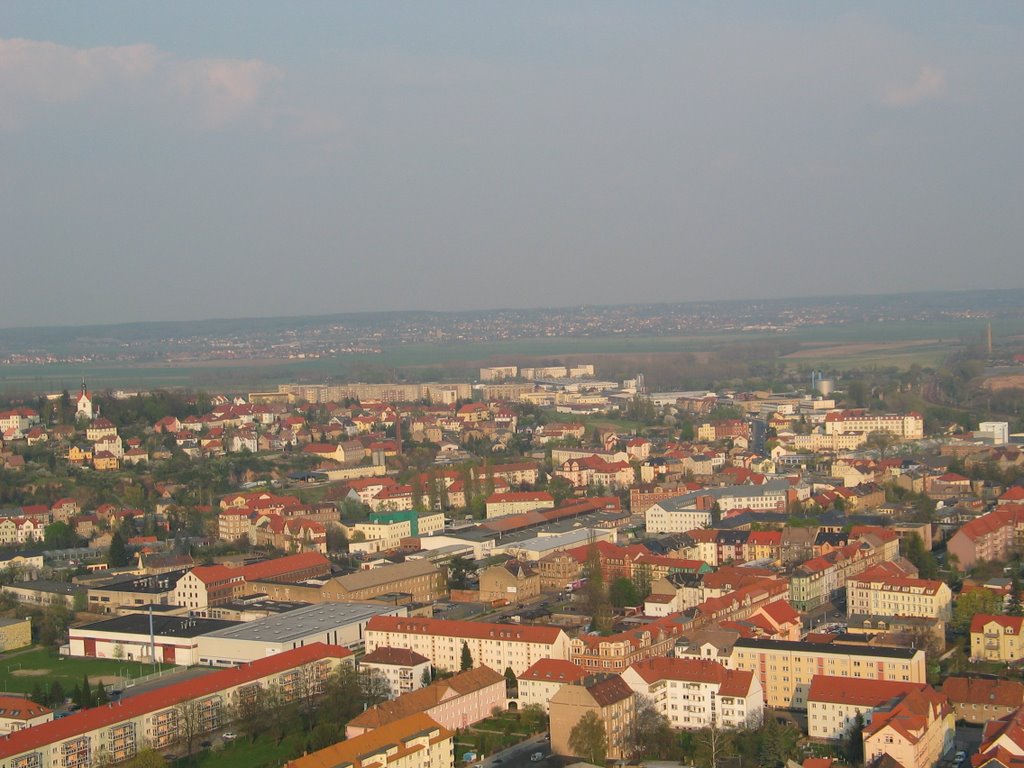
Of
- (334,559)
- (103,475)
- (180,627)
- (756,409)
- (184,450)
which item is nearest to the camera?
(180,627)

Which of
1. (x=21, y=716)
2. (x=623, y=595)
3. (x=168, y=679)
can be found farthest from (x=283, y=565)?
(x=21, y=716)

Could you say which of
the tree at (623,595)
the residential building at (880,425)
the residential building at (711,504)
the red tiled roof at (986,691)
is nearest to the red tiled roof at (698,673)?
the red tiled roof at (986,691)

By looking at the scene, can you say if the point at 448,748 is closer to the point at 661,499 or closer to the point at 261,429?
the point at 661,499

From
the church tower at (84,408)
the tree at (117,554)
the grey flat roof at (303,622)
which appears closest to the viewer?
the grey flat roof at (303,622)

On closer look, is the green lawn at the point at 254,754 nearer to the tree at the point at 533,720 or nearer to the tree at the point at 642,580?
the tree at the point at 533,720

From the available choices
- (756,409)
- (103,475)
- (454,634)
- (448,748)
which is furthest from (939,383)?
(448,748)

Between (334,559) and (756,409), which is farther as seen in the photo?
(756,409)

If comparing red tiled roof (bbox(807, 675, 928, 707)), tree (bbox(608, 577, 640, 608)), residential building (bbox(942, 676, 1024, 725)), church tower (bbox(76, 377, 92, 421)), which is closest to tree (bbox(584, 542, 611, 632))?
tree (bbox(608, 577, 640, 608))

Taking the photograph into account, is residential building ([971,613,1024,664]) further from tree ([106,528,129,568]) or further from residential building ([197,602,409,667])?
tree ([106,528,129,568])
